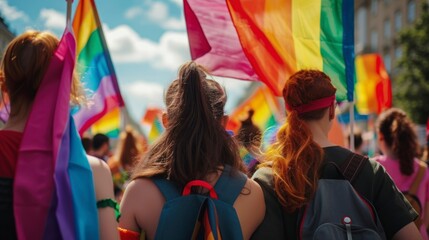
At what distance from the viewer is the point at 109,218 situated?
203 centimetres

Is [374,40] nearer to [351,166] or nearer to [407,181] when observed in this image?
[407,181]

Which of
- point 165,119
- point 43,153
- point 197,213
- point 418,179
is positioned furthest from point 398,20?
point 43,153

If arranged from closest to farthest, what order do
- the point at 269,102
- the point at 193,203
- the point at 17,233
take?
the point at 17,233 → the point at 193,203 → the point at 269,102

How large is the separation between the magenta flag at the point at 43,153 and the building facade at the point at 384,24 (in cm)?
3620

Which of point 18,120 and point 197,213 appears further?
point 197,213

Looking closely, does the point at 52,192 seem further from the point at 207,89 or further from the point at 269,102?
the point at 269,102

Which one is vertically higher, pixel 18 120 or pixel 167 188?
pixel 18 120

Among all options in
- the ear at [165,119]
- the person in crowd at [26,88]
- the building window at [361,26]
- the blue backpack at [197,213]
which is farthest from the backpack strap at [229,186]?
the building window at [361,26]

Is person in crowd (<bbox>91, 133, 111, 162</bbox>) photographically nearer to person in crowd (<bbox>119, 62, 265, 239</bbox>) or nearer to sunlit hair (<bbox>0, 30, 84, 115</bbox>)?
person in crowd (<bbox>119, 62, 265, 239</bbox>)

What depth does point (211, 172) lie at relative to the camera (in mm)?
2303

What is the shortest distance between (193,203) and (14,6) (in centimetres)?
157

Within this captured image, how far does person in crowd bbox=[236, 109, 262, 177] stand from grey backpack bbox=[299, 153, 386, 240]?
18.7 inches

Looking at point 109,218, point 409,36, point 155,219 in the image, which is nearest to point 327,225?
point 155,219

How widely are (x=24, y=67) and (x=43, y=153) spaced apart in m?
0.38
